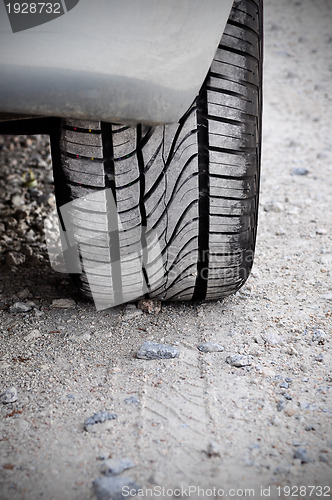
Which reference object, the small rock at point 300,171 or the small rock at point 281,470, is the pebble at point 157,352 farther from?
the small rock at point 300,171

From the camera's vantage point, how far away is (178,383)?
122 cm

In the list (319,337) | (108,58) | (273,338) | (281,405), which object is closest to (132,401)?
(281,405)

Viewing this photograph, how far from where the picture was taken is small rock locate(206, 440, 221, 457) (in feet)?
3.31

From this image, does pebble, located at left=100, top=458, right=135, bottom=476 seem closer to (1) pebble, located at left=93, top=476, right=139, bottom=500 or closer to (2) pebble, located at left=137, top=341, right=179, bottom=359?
(1) pebble, located at left=93, top=476, right=139, bottom=500

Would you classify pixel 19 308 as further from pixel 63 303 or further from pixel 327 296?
pixel 327 296

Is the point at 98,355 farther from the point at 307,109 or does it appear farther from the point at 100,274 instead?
the point at 307,109

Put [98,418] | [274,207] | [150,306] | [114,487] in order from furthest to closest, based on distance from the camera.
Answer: [274,207]
[150,306]
[98,418]
[114,487]

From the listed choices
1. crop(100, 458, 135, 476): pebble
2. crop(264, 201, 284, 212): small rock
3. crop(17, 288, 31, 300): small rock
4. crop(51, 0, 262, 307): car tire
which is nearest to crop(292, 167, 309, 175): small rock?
crop(264, 201, 284, 212): small rock

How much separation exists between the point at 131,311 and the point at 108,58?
2.52 feet

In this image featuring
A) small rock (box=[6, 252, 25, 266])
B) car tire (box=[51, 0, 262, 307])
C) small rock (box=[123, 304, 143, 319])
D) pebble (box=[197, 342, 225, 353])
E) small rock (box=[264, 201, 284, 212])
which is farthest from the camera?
small rock (box=[264, 201, 284, 212])

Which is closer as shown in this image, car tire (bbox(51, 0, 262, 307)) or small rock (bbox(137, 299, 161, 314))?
car tire (bbox(51, 0, 262, 307))

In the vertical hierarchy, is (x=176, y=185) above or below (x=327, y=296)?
above

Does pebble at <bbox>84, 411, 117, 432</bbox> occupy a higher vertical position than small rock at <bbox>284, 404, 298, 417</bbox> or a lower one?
higher

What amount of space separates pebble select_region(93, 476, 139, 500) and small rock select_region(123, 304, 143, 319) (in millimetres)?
588
